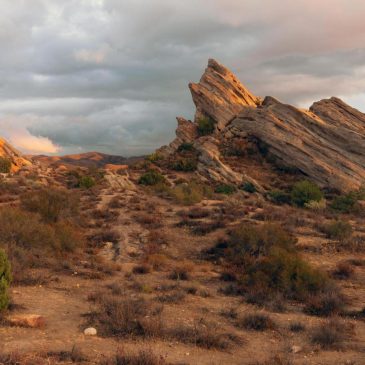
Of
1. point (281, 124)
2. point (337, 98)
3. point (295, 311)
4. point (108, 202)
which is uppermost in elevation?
point (337, 98)

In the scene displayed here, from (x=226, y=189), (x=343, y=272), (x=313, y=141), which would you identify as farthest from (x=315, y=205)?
(x=343, y=272)

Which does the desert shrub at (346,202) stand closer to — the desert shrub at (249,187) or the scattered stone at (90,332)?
the desert shrub at (249,187)

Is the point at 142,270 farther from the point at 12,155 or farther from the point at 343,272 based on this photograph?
the point at 12,155

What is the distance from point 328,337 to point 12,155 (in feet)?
225

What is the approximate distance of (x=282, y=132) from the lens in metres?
45.1

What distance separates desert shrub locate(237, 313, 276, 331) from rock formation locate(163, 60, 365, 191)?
104ft

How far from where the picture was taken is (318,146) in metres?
43.4

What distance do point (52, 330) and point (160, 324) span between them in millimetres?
2461

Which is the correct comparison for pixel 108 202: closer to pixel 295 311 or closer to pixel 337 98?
pixel 295 311

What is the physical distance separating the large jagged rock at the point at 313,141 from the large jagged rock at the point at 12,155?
36.8 meters

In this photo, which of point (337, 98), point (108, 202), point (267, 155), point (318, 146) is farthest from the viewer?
point (337, 98)

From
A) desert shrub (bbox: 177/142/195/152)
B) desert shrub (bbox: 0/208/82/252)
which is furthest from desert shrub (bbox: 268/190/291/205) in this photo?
desert shrub (bbox: 0/208/82/252)

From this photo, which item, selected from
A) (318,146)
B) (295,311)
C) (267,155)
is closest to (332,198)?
(318,146)

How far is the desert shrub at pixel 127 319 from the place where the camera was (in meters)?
9.26
